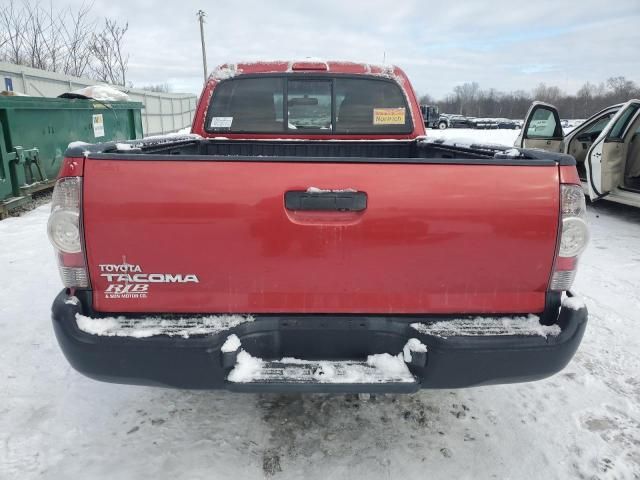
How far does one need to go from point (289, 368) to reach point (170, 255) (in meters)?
0.69

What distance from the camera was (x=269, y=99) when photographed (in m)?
3.87

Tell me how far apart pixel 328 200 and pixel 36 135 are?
7.38 m

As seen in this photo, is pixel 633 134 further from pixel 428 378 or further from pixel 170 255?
pixel 170 255

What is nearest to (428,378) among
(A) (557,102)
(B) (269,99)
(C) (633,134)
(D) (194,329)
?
(D) (194,329)

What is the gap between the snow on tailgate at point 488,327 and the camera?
1.84 m

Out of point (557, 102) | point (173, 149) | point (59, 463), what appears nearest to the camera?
point (59, 463)

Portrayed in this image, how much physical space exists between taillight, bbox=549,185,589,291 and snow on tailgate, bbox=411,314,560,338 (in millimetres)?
258

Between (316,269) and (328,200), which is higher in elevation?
(328,200)

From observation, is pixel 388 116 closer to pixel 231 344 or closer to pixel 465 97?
pixel 231 344

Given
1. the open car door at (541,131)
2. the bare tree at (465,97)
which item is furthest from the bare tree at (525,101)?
the open car door at (541,131)

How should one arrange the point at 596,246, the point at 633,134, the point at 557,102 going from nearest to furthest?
the point at 596,246 < the point at 633,134 < the point at 557,102

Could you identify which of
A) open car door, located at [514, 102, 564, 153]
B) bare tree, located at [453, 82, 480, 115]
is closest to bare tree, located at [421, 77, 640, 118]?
bare tree, located at [453, 82, 480, 115]

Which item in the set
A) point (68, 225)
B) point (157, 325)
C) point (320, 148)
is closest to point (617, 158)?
point (320, 148)

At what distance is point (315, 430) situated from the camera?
93.7 inches
